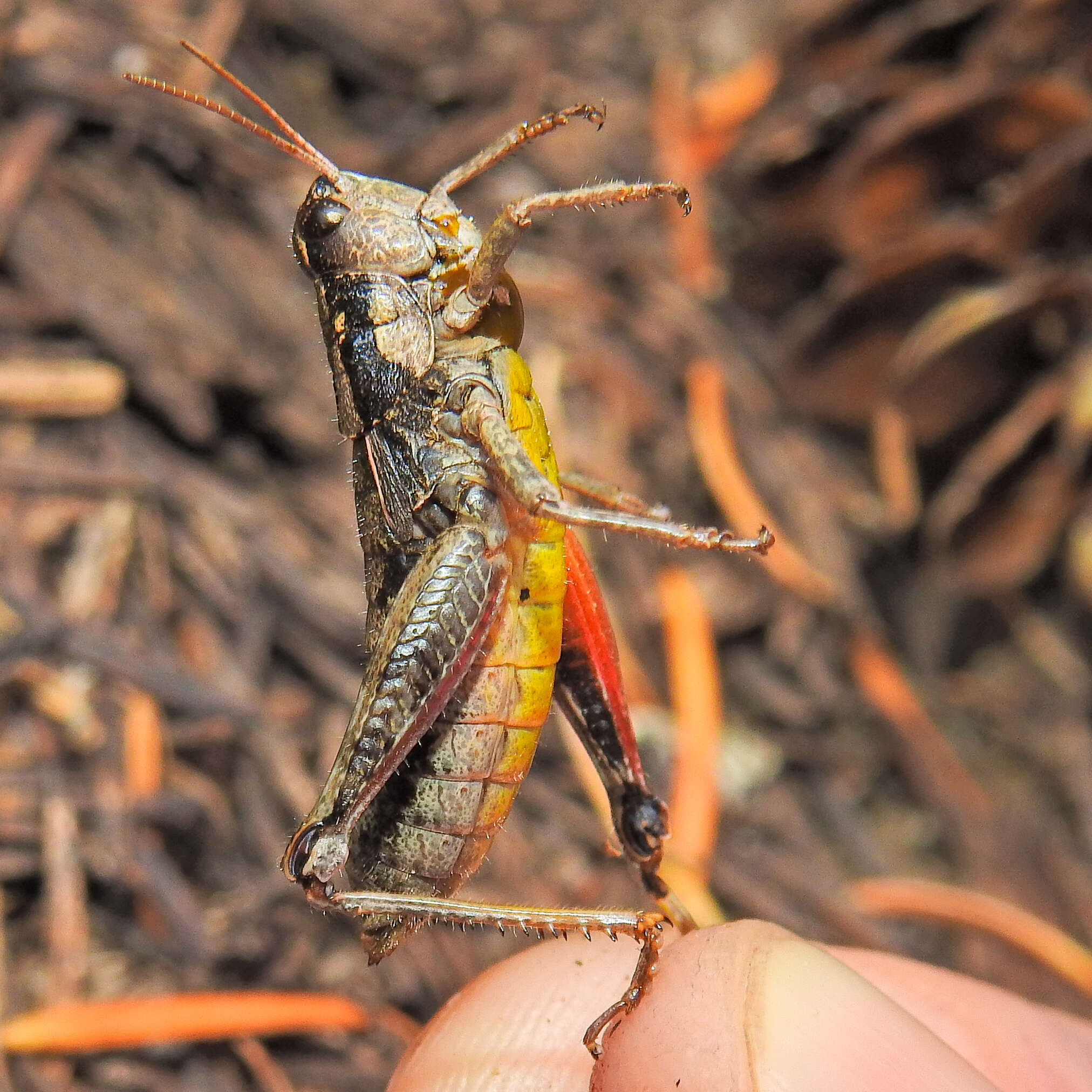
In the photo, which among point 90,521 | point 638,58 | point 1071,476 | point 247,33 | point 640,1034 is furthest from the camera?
point 638,58

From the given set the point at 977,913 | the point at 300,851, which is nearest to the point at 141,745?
the point at 300,851

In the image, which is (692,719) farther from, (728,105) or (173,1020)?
(728,105)

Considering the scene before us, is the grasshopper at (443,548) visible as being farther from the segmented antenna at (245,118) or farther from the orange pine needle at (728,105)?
the orange pine needle at (728,105)

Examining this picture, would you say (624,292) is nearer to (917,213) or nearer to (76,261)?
(917,213)

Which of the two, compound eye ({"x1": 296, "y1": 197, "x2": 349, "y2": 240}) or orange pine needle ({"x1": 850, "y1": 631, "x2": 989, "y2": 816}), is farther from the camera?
orange pine needle ({"x1": 850, "y1": 631, "x2": 989, "y2": 816})

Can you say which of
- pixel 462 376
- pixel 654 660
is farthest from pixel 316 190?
pixel 654 660

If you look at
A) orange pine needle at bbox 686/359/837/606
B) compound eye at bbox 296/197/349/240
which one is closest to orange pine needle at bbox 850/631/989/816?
orange pine needle at bbox 686/359/837/606

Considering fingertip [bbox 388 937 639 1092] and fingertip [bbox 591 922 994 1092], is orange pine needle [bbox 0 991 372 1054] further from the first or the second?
fingertip [bbox 591 922 994 1092]
